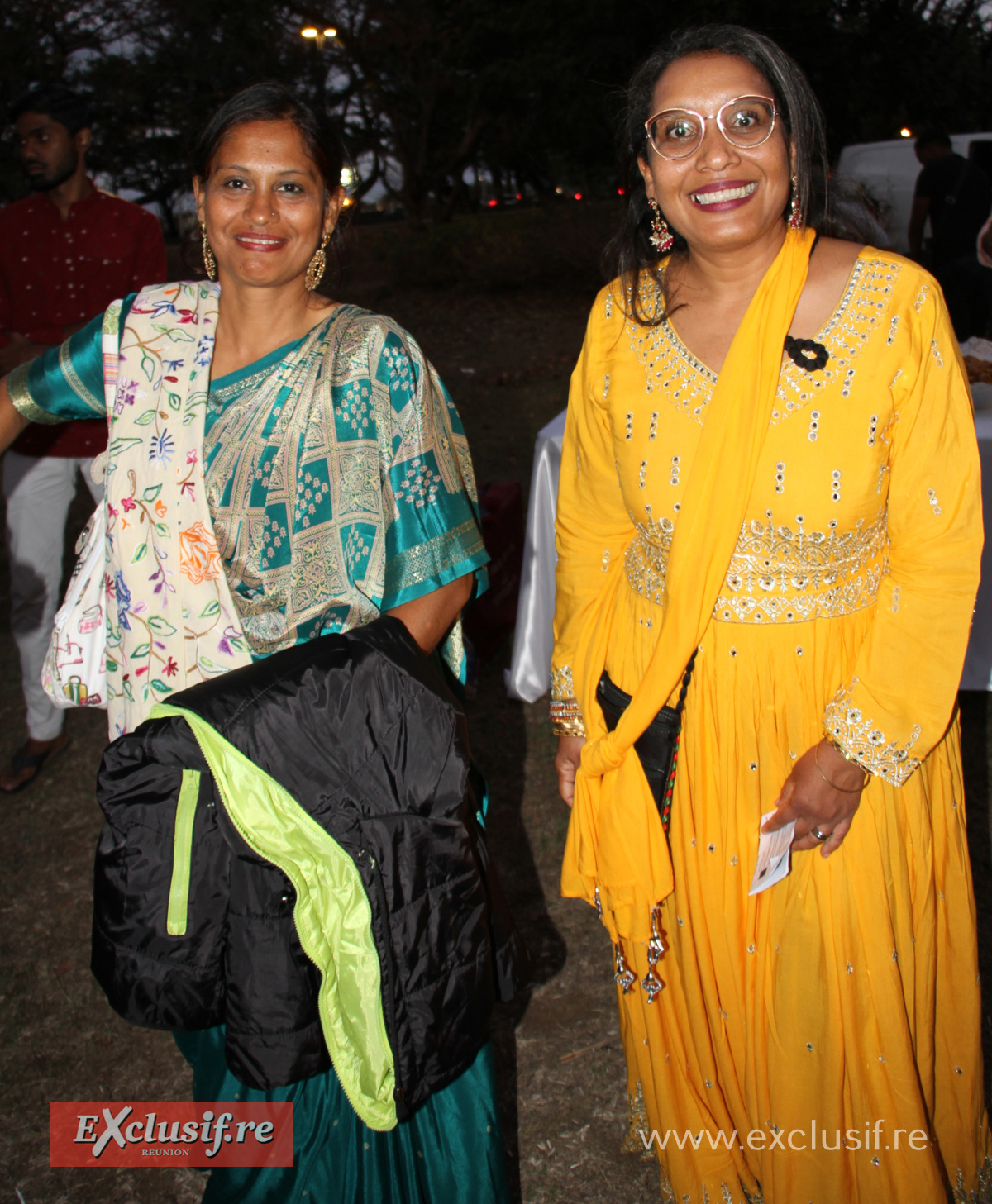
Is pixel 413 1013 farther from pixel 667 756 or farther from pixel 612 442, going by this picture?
pixel 612 442

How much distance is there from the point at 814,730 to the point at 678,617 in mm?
316

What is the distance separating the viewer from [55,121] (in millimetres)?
3633

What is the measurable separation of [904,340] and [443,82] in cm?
1996

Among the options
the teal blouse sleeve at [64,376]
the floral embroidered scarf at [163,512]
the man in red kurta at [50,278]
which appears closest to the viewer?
the floral embroidered scarf at [163,512]

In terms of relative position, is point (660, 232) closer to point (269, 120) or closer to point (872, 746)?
point (269, 120)

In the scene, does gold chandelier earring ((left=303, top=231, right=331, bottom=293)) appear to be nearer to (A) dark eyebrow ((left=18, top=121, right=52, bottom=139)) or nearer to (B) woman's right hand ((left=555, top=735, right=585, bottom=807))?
(B) woman's right hand ((left=555, top=735, right=585, bottom=807))

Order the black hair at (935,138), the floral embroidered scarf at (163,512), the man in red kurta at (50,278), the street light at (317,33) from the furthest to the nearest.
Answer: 1. the street light at (317,33)
2. the black hair at (935,138)
3. the man in red kurta at (50,278)
4. the floral embroidered scarf at (163,512)

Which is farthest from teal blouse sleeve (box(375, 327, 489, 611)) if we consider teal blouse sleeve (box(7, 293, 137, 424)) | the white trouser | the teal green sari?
the white trouser

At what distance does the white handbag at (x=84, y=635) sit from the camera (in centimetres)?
191

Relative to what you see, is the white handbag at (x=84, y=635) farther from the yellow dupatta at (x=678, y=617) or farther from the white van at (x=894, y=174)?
the white van at (x=894, y=174)

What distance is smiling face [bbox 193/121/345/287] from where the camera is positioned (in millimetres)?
1728

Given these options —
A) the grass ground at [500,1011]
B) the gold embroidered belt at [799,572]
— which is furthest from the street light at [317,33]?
the gold embroidered belt at [799,572]


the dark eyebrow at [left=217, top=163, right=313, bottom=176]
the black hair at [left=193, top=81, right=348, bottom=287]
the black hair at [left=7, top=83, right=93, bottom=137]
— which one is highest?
the black hair at [left=7, top=83, right=93, bottom=137]

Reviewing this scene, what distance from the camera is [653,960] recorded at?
70.9 inches
